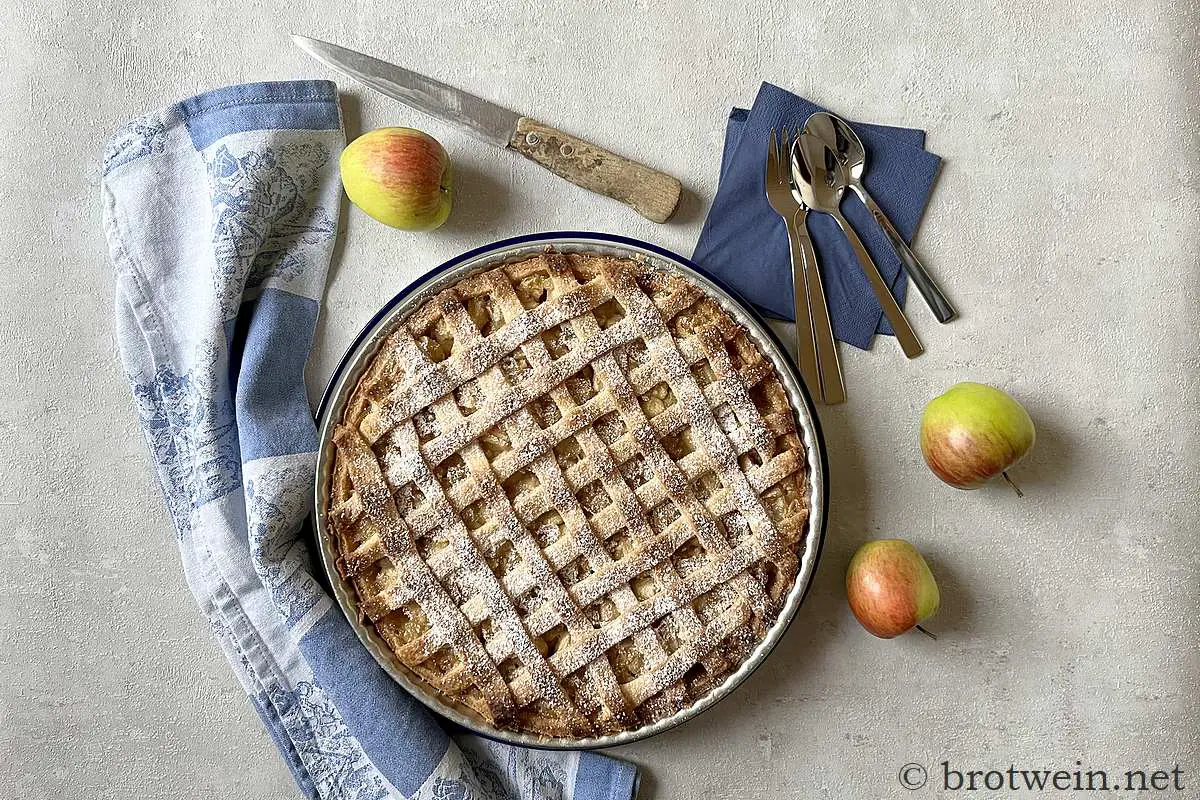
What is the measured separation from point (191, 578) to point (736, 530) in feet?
2.61

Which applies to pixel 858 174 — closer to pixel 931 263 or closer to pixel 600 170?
pixel 931 263

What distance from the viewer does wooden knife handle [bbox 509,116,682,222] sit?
4.00 ft

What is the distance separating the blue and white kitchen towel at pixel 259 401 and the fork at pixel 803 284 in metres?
0.65

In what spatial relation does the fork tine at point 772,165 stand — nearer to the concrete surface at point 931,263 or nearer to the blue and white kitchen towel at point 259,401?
the concrete surface at point 931,263

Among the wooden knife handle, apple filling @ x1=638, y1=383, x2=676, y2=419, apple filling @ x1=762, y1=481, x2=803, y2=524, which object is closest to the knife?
the wooden knife handle

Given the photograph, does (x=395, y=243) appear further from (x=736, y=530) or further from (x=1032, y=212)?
(x=1032, y=212)

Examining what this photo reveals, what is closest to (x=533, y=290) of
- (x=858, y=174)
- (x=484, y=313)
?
(x=484, y=313)

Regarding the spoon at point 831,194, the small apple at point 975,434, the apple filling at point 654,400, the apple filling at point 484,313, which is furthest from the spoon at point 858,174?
the apple filling at point 484,313

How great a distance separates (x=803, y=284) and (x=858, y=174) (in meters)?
0.18

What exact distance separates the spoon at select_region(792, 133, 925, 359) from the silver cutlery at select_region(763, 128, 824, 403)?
19 mm

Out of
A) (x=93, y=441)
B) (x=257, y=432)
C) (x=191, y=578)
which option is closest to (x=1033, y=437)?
(x=257, y=432)

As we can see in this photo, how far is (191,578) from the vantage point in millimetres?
1232

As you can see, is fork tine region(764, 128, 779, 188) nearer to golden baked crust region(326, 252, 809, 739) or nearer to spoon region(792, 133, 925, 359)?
spoon region(792, 133, 925, 359)

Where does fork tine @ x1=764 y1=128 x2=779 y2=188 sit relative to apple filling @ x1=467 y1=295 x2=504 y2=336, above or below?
above
